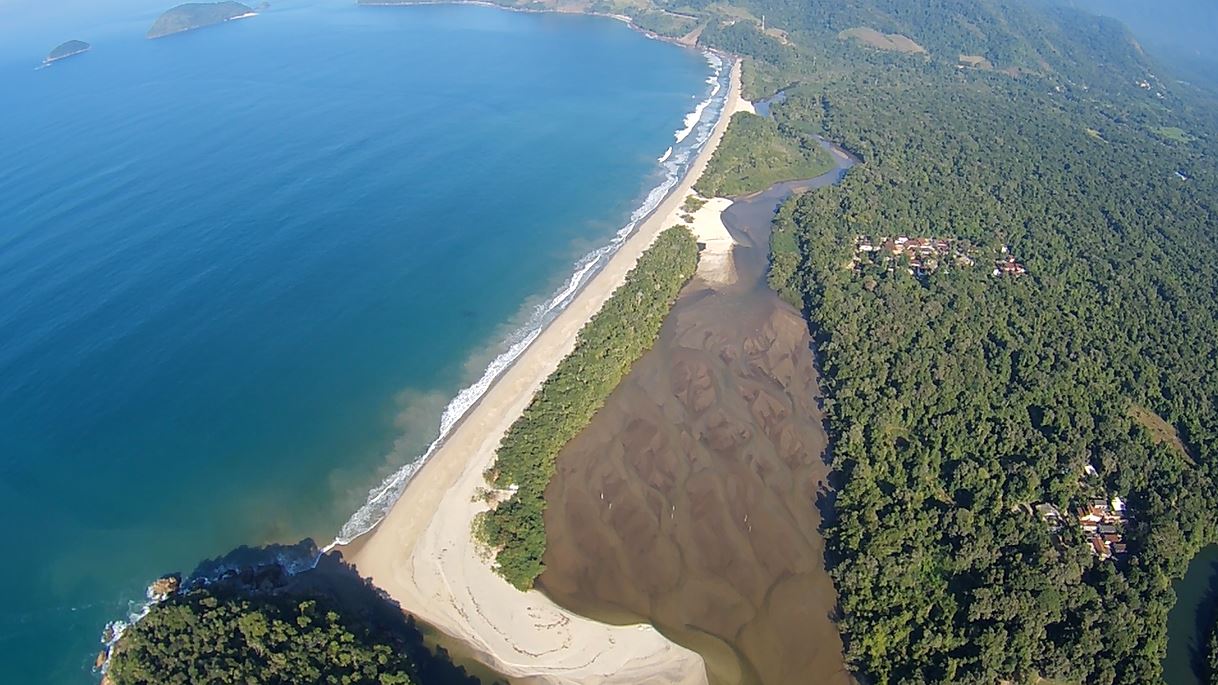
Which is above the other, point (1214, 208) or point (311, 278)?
point (1214, 208)

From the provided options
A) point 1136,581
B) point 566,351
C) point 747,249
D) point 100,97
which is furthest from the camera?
point 100,97

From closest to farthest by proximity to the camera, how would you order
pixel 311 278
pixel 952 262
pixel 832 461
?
pixel 832 461
pixel 311 278
pixel 952 262

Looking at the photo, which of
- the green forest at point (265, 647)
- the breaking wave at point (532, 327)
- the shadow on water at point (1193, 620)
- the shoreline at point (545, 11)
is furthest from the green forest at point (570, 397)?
the shoreline at point (545, 11)

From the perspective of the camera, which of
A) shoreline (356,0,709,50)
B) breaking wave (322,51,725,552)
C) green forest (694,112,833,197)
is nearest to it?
breaking wave (322,51,725,552)

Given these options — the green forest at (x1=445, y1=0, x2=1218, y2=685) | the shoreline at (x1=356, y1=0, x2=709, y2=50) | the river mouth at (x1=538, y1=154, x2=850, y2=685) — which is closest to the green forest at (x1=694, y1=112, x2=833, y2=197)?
the green forest at (x1=445, y1=0, x2=1218, y2=685)

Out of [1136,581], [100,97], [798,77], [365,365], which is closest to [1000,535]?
[1136,581]

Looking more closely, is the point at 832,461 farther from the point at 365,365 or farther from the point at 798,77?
the point at 798,77

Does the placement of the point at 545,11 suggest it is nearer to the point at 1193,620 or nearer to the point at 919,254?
the point at 919,254

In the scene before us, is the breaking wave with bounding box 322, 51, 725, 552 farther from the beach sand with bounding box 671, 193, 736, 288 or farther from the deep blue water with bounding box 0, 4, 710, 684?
the beach sand with bounding box 671, 193, 736, 288
